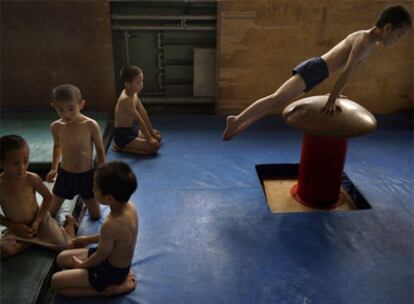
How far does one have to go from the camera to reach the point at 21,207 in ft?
7.85

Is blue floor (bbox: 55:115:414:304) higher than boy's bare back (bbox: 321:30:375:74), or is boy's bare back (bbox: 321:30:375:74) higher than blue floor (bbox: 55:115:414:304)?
boy's bare back (bbox: 321:30:375:74)

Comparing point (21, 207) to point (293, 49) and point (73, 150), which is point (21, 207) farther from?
point (293, 49)

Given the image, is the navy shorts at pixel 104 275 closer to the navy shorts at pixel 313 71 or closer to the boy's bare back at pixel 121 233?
the boy's bare back at pixel 121 233

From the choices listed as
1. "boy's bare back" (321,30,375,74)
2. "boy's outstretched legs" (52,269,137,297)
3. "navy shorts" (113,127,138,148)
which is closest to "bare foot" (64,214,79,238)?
"boy's outstretched legs" (52,269,137,297)

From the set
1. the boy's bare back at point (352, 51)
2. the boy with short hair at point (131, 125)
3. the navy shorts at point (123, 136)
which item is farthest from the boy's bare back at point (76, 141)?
the boy's bare back at point (352, 51)

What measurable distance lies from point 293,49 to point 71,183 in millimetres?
3237

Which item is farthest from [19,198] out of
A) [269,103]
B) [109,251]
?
[269,103]

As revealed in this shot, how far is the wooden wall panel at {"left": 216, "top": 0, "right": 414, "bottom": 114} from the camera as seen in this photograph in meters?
4.71

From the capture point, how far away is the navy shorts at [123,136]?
405 centimetres

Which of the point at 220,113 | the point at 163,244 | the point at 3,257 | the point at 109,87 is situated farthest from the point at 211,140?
the point at 3,257

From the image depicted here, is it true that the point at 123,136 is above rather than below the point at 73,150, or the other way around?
below

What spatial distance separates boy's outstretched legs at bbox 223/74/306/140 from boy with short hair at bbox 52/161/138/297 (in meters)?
1.55

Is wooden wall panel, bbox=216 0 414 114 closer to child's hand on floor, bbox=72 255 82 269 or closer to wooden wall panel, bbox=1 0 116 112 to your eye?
wooden wall panel, bbox=1 0 116 112

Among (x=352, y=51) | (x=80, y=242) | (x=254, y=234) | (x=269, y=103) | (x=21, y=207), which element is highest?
(x=352, y=51)
